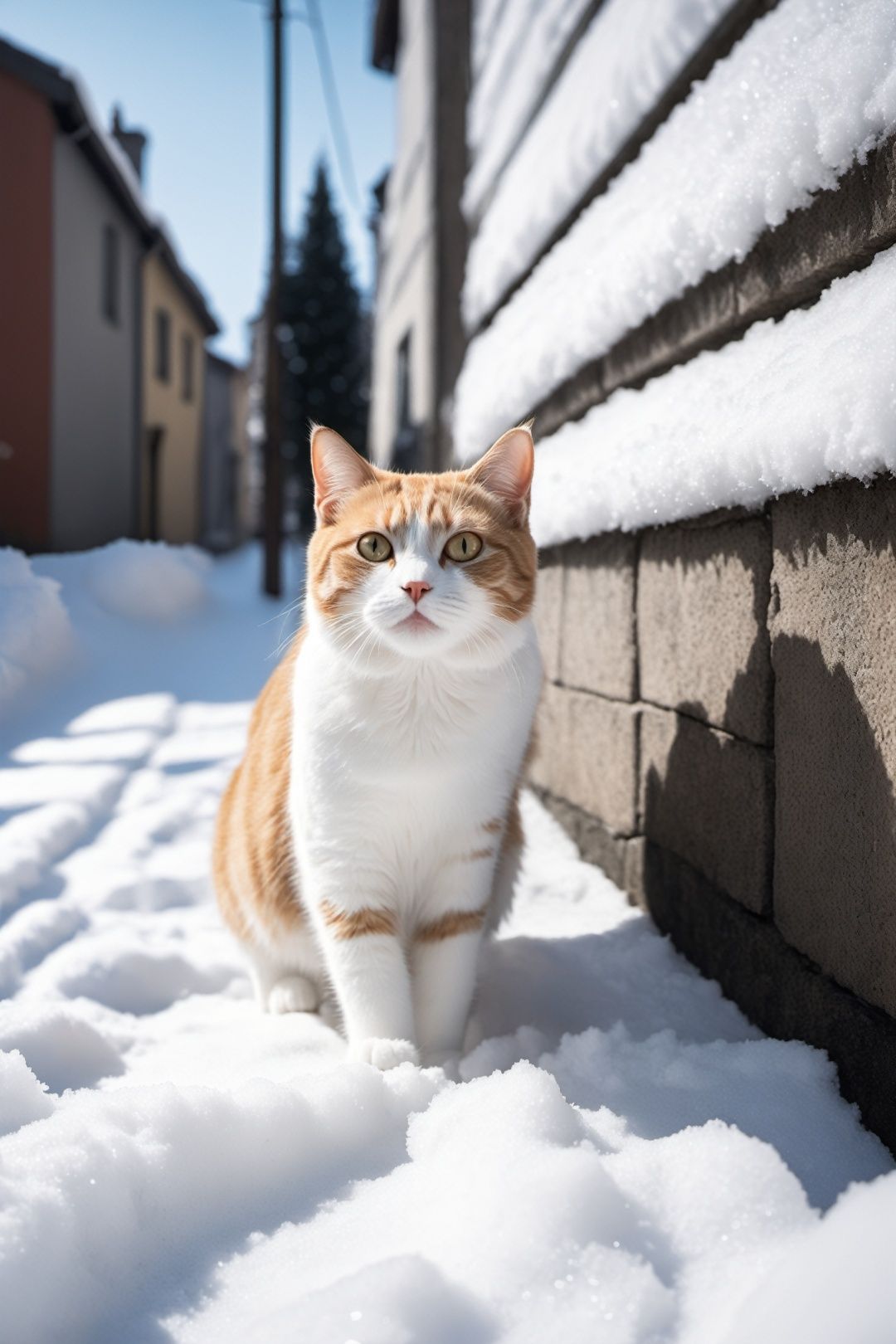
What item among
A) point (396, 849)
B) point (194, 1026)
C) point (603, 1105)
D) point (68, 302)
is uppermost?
point (68, 302)

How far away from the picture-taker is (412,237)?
7.59 m

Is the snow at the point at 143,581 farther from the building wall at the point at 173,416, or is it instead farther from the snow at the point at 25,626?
the building wall at the point at 173,416

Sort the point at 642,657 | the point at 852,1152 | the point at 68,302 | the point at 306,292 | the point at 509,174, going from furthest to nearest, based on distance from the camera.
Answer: the point at 306,292
the point at 68,302
the point at 509,174
the point at 642,657
the point at 852,1152

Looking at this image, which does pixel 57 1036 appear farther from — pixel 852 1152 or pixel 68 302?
pixel 68 302

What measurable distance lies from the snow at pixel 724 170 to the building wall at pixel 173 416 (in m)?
9.27

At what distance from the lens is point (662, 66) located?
2.19 metres

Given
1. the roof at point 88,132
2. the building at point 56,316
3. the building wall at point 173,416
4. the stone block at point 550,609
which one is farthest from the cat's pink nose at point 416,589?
the building wall at point 173,416

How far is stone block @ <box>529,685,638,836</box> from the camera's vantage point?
2.53m

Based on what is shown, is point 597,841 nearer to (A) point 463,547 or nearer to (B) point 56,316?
(A) point 463,547

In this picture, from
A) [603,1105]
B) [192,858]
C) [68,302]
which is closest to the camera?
[603,1105]

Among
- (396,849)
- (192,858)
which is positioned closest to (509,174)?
(192,858)

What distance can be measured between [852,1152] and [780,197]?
1.39 m

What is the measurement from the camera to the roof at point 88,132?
796cm

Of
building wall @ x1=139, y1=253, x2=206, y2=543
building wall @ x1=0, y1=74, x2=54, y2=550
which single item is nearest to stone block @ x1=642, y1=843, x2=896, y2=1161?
building wall @ x1=0, y1=74, x2=54, y2=550
